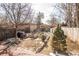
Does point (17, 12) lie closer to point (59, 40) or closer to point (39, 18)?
point (39, 18)

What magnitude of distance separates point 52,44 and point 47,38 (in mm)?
71

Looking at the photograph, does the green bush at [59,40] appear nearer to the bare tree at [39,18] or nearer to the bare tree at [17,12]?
the bare tree at [39,18]

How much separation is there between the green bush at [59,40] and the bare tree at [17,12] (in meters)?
0.29

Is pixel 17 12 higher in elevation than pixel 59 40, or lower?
higher

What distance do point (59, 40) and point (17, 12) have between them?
0.46 metres

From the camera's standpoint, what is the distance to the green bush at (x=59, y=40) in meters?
1.33

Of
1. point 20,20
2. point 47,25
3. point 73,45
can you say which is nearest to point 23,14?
point 20,20

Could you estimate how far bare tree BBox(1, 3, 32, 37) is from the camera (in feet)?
4.43

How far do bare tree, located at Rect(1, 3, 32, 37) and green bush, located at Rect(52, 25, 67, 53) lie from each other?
29 cm

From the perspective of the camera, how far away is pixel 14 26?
135cm

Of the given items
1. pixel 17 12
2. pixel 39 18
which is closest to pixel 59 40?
pixel 39 18

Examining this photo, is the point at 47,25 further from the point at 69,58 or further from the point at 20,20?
the point at 69,58

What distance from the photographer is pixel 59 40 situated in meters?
1.34

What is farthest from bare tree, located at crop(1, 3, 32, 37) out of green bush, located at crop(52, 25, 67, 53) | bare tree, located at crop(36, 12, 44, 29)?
green bush, located at crop(52, 25, 67, 53)
